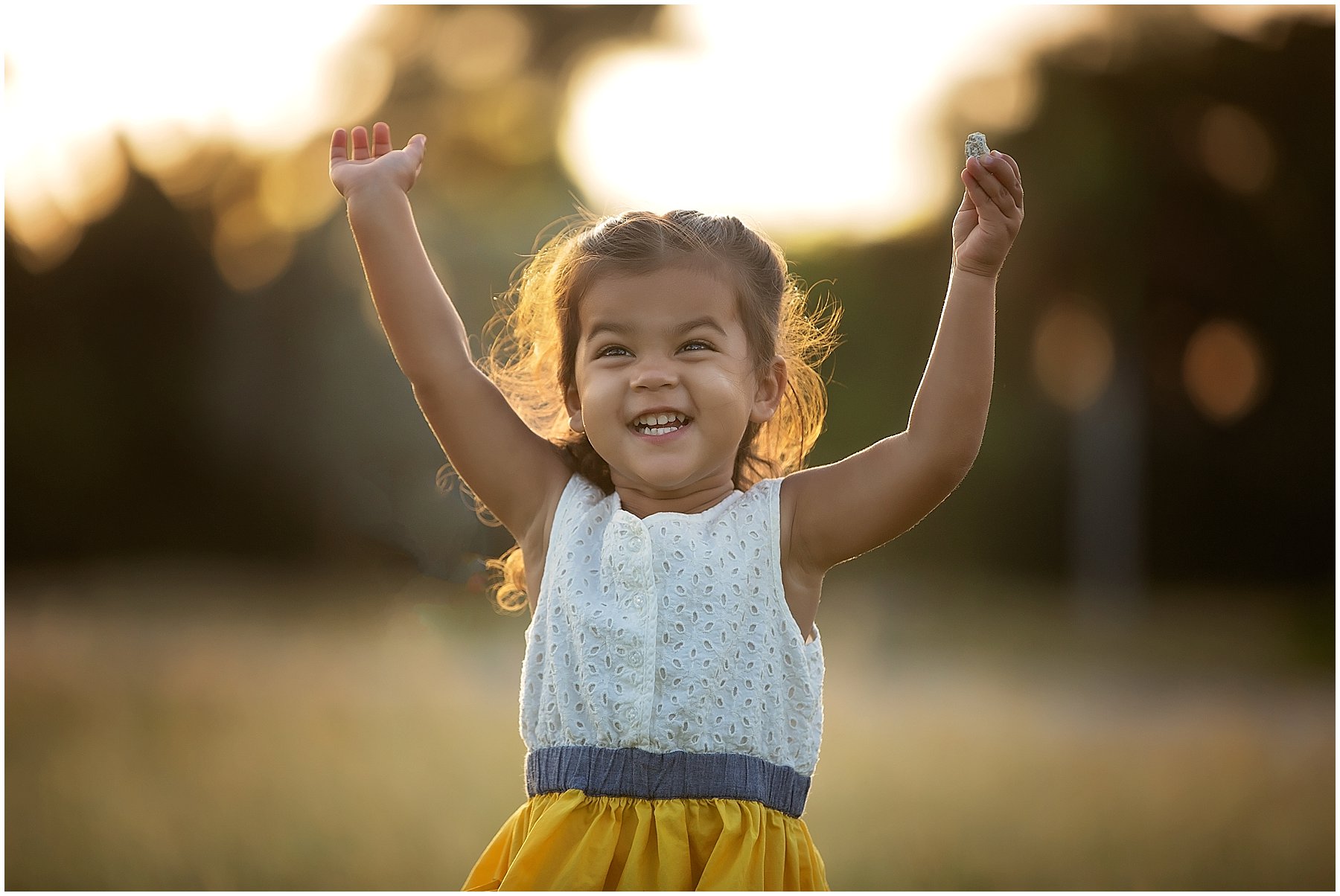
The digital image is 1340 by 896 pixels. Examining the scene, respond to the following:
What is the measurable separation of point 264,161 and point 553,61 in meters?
2.92

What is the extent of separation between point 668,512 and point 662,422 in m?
0.15

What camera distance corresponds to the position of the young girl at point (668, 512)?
1791mm

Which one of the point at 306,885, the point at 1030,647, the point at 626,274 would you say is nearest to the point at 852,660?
the point at 1030,647

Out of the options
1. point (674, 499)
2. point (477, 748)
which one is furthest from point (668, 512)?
point (477, 748)

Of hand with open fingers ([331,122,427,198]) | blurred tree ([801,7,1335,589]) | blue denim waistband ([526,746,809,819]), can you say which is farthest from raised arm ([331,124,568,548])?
blurred tree ([801,7,1335,589])

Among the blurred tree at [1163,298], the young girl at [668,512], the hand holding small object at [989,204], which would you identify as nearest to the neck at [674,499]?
the young girl at [668,512]

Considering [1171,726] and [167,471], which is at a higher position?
[167,471]

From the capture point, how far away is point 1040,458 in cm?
1402

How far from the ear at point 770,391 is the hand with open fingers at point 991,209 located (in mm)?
359

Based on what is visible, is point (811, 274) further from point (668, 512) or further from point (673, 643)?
point (673, 643)

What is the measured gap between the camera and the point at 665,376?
6.06 ft

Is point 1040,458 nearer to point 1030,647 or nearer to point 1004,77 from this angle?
point 1004,77

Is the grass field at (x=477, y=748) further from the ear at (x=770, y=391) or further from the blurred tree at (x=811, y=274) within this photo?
the ear at (x=770, y=391)

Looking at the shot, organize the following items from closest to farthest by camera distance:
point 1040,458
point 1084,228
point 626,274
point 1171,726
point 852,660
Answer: point 626,274 → point 1171,726 → point 852,660 → point 1084,228 → point 1040,458
